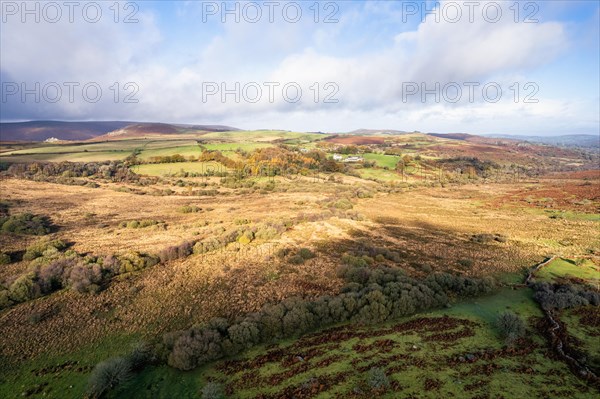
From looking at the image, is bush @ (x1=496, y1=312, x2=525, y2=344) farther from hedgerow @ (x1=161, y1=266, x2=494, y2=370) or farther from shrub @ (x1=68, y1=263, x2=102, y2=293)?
shrub @ (x1=68, y1=263, x2=102, y2=293)

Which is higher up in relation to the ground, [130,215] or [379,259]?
[130,215]

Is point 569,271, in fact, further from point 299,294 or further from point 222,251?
point 222,251

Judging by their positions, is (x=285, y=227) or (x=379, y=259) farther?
(x=285, y=227)

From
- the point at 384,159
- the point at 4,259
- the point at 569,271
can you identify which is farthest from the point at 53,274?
the point at 384,159

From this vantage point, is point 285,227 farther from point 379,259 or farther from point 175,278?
point 175,278

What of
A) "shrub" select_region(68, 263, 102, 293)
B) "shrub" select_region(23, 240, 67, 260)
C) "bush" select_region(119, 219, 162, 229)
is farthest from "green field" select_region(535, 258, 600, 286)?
"shrub" select_region(23, 240, 67, 260)

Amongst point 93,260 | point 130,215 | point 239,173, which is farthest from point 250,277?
point 239,173

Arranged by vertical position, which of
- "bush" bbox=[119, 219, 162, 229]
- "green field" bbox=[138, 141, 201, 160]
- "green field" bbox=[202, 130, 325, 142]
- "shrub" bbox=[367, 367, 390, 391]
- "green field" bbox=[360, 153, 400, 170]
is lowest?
"shrub" bbox=[367, 367, 390, 391]

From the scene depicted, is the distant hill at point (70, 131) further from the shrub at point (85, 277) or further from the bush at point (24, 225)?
the shrub at point (85, 277)
